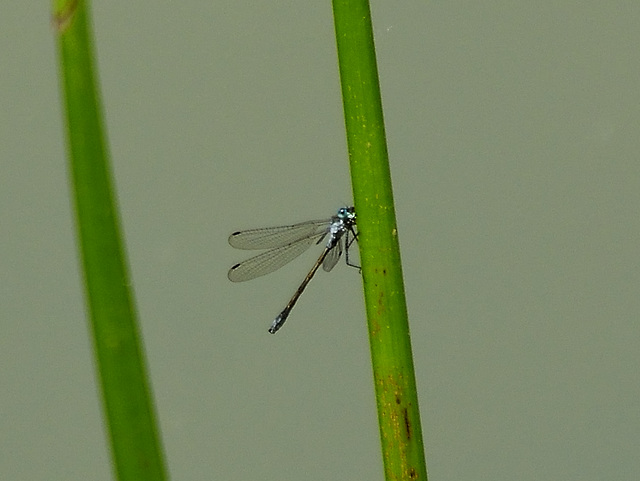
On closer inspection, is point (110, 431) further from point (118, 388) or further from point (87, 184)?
→ point (87, 184)

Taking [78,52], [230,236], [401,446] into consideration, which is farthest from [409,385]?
[230,236]

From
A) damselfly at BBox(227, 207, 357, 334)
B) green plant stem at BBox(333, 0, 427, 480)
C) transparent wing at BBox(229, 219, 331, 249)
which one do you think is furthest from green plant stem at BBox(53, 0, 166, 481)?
transparent wing at BBox(229, 219, 331, 249)

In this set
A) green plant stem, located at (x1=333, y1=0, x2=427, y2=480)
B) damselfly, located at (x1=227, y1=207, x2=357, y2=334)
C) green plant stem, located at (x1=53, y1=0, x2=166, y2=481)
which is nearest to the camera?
green plant stem, located at (x1=53, y1=0, x2=166, y2=481)

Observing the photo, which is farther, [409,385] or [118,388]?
[409,385]

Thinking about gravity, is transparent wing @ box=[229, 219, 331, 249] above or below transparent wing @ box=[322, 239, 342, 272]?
above

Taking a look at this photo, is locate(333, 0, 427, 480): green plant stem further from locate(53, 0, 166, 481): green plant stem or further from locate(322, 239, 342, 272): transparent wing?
locate(322, 239, 342, 272): transparent wing

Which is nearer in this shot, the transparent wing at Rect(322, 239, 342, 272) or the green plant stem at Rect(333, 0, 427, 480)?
the green plant stem at Rect(333, 0, 427, 480)

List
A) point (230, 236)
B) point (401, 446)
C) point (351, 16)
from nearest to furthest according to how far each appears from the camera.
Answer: point (351, 16) < point (401, 446) < point (230, 236)

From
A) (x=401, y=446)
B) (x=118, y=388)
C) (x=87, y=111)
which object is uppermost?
(x=87, y=111)
